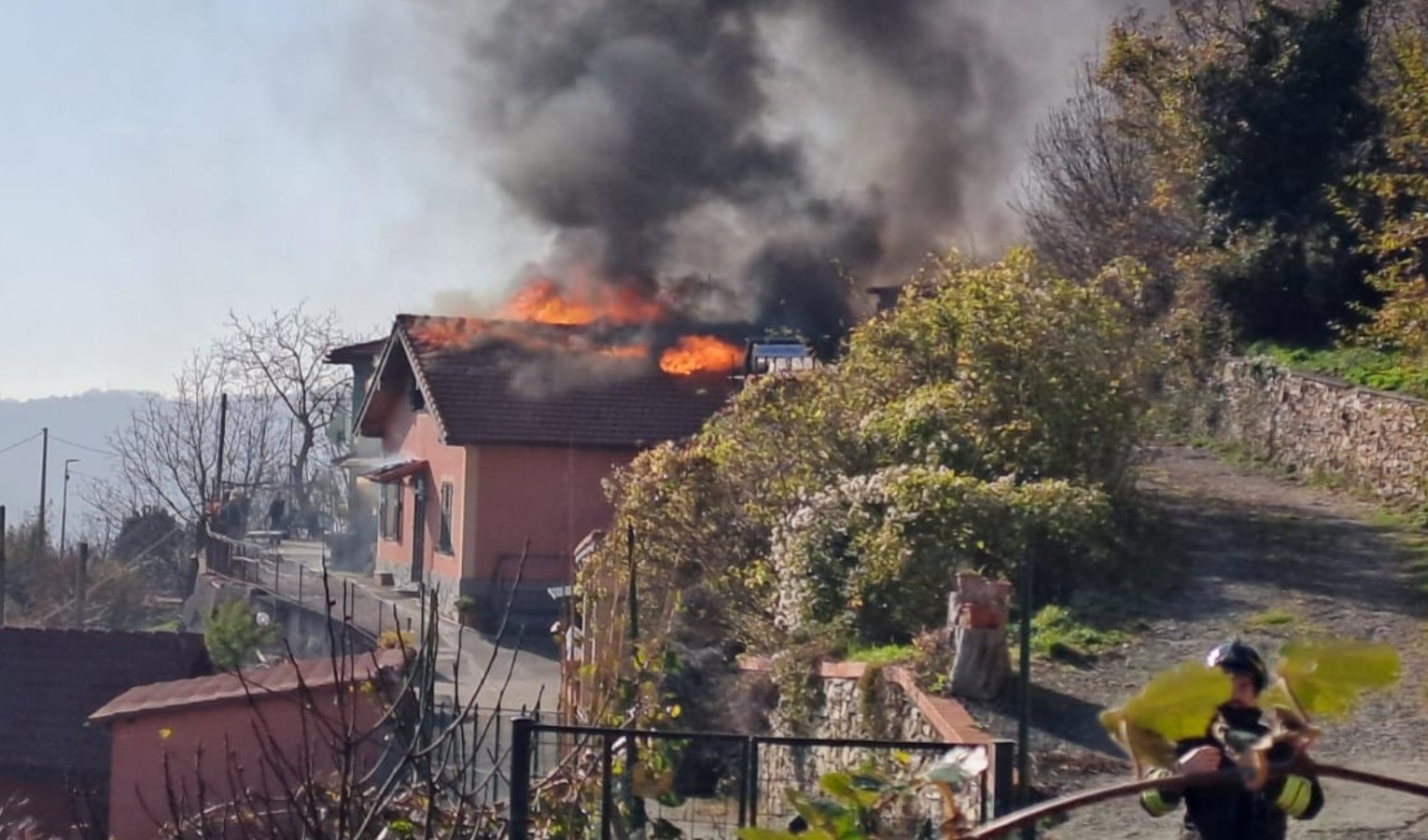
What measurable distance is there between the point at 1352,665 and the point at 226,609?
24.7 meters

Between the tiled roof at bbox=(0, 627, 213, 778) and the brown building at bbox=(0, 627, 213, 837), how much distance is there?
0.01 m

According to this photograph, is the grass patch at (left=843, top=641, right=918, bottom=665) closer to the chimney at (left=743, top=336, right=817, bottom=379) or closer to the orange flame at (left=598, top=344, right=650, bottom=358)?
the chimney at (left=743, top=336, right=817, bottom=379)

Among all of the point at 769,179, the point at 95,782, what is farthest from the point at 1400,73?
the point at 95,782

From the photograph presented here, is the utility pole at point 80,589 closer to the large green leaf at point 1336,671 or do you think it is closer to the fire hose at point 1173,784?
the fire hose at point 1173,784

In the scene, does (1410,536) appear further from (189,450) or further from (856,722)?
(189,450)

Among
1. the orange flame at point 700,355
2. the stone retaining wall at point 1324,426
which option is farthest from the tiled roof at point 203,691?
the stone retaining wall at point 1324,426

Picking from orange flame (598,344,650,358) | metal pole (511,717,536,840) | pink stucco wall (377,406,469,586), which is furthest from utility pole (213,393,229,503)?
metal pole (511,717,536,840)

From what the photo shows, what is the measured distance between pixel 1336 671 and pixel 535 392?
2901 centimetres

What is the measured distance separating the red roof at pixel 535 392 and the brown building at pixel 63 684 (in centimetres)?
659

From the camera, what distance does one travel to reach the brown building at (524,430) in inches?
1163

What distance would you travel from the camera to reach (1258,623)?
12.1 metres

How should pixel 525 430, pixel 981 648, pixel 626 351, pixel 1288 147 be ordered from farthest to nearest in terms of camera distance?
pixel 525 430 → pixel 626 351 → pixel 1288 147 → pixel 981 648

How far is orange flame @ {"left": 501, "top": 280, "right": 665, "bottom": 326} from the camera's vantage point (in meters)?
24.9

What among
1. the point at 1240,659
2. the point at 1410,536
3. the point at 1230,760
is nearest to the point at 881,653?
the point at 1410,536
